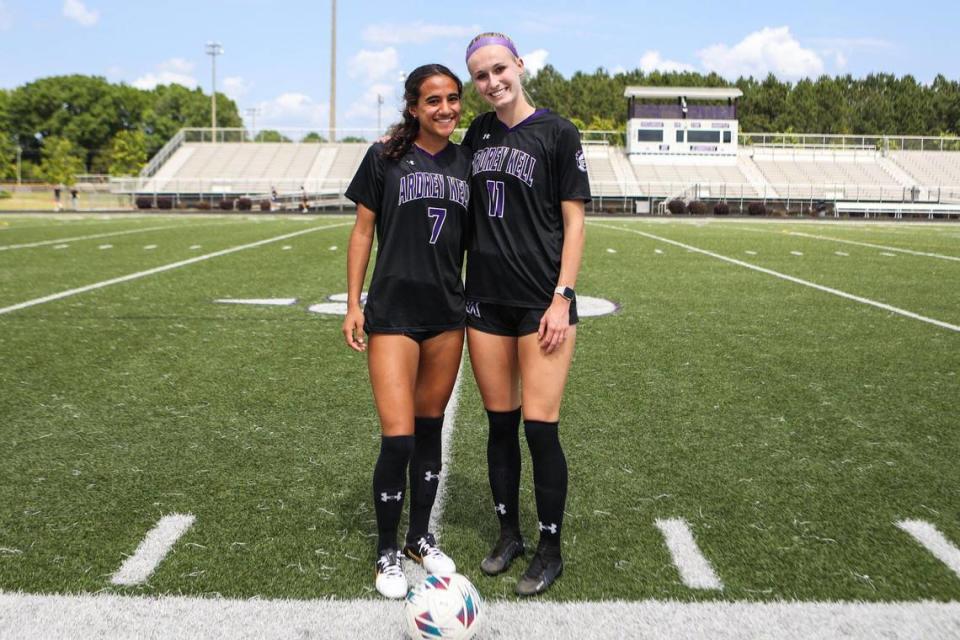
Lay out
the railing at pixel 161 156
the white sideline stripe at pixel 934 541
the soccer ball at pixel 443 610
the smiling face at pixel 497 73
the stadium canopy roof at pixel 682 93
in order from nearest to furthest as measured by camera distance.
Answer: the soccer ball at pixel 443 610 < the smiling face at pixel 497 73 < the white sideline stripe at pixel 934 541 < the railing at pixel 161 156 < the stadium canopy roof at pixel 682 93

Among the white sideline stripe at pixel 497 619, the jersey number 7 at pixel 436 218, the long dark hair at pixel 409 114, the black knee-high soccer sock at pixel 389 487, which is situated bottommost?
the white sideline stripe at pixel 497 619

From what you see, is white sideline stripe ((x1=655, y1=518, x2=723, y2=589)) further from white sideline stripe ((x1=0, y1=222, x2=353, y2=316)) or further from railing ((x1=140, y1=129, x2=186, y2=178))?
railing ((x1=140, y1=129, x2=186, y2=178))

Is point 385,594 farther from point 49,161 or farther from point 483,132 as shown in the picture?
point 49,161

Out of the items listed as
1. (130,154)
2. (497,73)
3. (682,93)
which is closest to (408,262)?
(497,73)

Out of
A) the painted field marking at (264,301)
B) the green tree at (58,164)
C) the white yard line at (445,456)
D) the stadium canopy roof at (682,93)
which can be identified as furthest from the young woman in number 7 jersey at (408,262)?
the green tree at (58,164)

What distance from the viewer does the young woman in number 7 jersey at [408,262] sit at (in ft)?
9.22

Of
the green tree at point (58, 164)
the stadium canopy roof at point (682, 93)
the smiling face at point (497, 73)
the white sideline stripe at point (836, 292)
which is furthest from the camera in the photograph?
the green tree at point (58, 164)

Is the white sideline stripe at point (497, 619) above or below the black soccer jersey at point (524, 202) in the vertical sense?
below

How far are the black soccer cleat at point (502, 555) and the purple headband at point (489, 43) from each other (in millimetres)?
1668

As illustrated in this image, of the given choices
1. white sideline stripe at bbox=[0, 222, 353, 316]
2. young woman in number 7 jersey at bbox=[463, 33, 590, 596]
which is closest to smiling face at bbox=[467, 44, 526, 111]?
young woman in number 7 jersey at bbox=[463, 33, 590, 596]

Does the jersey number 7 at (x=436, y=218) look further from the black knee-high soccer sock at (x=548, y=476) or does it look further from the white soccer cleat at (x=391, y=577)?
the white soccer cleat at (x=391, y=577)

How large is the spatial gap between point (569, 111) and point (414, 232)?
95.5m

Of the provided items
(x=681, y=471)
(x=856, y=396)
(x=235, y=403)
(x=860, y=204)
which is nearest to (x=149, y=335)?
(x=235, y=403)

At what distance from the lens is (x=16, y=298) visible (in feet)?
30.5
